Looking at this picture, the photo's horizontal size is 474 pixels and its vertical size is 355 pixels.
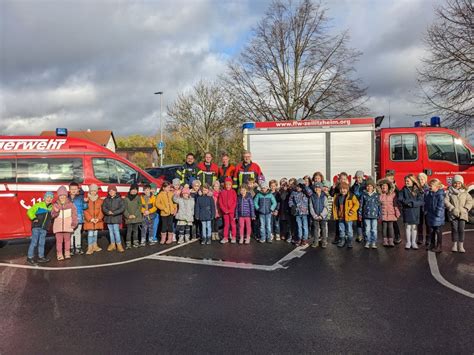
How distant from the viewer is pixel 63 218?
740 centimetres

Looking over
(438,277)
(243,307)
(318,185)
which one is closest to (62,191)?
(243,307)

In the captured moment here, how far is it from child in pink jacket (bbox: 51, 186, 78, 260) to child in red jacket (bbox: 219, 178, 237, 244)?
3.20 metres

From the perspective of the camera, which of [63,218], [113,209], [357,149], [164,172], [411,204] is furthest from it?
[164,172]

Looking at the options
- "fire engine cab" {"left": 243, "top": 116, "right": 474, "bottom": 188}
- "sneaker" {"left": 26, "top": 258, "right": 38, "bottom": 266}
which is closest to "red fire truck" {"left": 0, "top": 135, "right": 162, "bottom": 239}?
"sneaker" {"left": 26, "top": 258, "right": 38, "bottom": 266}

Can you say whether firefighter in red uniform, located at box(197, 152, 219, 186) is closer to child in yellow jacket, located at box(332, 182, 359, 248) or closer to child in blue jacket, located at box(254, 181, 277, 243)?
child in blue jacket, located at box(254, 181, 277, 243)

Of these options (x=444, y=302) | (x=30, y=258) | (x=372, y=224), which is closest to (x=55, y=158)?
(x=30, y=258)

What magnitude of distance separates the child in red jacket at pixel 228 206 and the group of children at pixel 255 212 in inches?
0.9

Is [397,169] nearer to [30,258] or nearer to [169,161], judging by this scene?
[30,258]

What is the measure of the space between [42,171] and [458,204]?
8.67 metres

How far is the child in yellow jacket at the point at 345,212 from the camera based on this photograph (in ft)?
26.2

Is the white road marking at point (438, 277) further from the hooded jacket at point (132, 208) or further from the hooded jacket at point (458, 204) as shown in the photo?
the hooded jacket at point (132, 208)

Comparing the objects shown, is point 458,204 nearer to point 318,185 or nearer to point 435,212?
point 435,212

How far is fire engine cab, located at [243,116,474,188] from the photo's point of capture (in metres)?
10.3

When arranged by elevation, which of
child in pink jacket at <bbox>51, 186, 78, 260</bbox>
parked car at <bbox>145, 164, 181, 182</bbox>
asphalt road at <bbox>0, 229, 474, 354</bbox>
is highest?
parked car at <bbox>145, 164, 181, 182</bbox>
